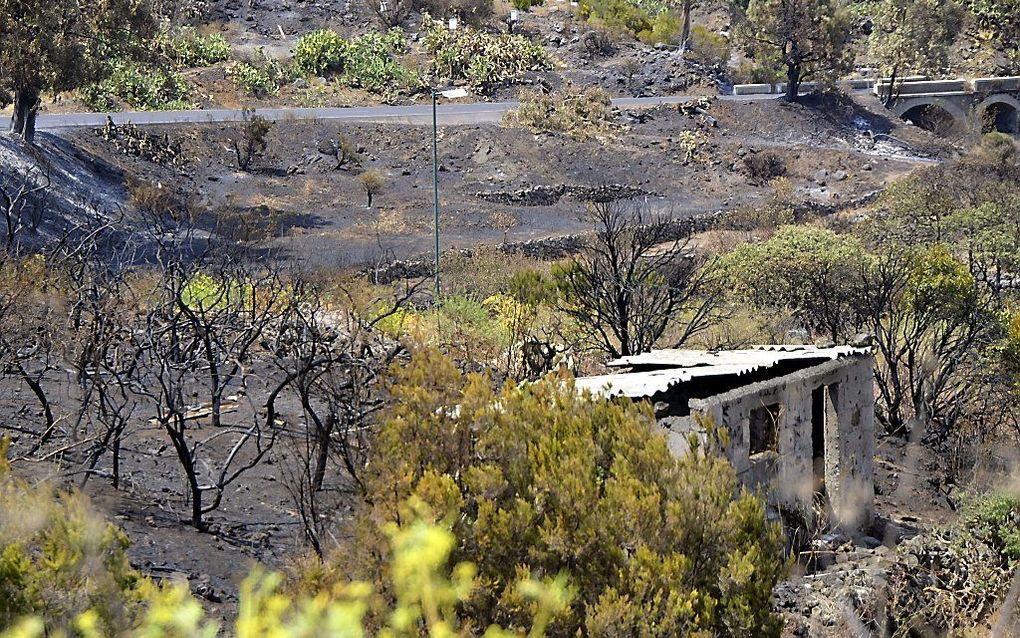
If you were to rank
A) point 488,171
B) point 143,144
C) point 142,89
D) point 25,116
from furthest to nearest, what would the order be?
1. point 142,89
2. point 488,171
3. point 143,144
4. point 25,116

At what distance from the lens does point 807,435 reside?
1636 centimetres

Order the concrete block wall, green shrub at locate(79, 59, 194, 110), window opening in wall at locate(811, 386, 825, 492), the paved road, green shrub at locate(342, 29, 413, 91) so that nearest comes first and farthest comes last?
1. window opening in wall at locate(811, 386, 825, 492)
2. the paved road
3. green shrub at locate(79, 59, 194, 110)
4. green shrub at locate(342, 29, 413, 91)
5. the concrete block wall

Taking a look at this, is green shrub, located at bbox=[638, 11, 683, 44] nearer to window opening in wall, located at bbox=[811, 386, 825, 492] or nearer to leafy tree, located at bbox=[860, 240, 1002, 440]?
leafy tree, located at bbox=[860, 240, 1002, 440]

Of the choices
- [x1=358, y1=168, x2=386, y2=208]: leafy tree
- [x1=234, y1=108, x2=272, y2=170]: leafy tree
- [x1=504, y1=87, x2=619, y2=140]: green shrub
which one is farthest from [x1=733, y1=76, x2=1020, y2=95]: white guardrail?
[x1=234, y1=108, x2=272, y2=170]: leafy tree

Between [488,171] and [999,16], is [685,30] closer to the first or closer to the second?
[488,171]

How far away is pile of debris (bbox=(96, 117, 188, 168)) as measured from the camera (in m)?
44.7

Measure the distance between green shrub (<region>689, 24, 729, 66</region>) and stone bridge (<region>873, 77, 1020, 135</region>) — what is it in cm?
799

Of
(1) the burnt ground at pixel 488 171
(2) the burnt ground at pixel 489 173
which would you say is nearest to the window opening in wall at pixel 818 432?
(1) the burnt ground at pixel 488 171

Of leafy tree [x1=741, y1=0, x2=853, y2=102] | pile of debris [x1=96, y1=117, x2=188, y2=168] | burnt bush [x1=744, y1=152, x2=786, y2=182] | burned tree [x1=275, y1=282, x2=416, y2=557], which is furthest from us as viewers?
leafy tree [x1=741, y1=0, x2=853, y2=102]

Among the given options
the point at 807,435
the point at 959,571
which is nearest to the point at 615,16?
the point at 807,435

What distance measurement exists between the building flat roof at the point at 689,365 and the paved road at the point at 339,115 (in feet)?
109

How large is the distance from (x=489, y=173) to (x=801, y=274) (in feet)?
64.7

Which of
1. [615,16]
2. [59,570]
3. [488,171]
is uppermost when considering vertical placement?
[615,16]

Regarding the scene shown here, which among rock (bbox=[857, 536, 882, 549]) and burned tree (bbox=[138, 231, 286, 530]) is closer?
burned tree (bbox=[138, 231, 286, 530])
